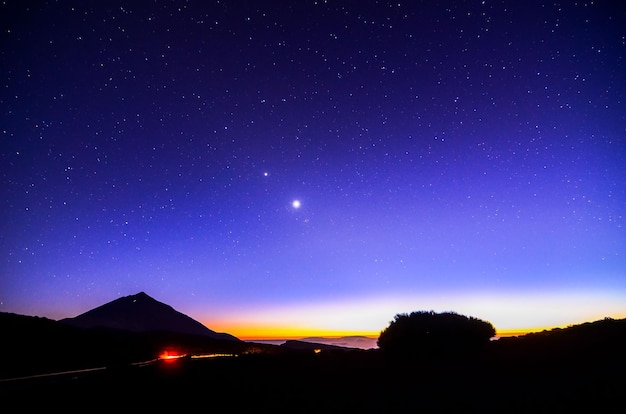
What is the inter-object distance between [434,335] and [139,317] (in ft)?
247

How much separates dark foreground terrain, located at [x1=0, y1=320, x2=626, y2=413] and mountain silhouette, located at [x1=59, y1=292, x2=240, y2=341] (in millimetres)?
67043

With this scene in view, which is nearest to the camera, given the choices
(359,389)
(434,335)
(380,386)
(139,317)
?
(359,389)

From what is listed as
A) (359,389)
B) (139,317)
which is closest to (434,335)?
(359,389)

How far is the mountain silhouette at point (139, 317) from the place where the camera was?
68.6 m

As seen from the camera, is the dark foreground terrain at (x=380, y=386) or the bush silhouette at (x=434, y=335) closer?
the dark foreground terrain at (x=380, y=386)

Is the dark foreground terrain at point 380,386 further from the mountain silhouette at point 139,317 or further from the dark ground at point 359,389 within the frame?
the mountain silhouette at point 139,317

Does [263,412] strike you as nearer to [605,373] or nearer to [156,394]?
[156,394]

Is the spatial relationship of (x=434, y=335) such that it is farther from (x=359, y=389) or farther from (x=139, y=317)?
(x=139, y=317)

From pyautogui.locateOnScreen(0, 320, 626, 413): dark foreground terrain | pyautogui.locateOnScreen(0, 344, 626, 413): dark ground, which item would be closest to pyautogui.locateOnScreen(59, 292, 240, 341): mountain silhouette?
pyautogui.locateOnScreen(0, 320, 626, 413): dark foreground terrain

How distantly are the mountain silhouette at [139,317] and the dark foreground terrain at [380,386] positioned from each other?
6704 centimetres

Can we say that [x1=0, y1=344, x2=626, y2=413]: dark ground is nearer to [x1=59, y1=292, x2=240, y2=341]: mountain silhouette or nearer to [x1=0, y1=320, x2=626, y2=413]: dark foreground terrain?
[x1=0, y1=320, x2=626, y2=413]: dark foreground terrain

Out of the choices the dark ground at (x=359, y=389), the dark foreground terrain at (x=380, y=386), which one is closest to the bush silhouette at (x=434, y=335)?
the dark foreground terrain at (x=380, y=386)

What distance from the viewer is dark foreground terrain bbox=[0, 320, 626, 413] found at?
533 centimetres

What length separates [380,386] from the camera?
24.7 feet
